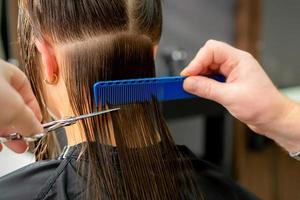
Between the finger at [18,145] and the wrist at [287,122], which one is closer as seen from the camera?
the finger at [18,145]

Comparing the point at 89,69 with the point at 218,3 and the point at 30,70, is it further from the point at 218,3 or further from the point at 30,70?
the point at 218,3

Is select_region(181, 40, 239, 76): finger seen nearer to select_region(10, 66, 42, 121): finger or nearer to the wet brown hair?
the wet brown hair

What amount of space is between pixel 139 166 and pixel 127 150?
0.13ft

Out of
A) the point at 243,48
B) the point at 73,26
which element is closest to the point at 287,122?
the point at 73,26

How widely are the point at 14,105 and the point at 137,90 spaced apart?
34 centimetres

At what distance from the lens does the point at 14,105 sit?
1.82ft

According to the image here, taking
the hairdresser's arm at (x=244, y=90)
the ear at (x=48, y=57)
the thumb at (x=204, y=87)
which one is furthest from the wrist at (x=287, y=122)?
the ear at (x=48, y=57)

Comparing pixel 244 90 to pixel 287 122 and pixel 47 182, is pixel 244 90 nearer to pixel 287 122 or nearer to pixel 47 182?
pixel 287 122

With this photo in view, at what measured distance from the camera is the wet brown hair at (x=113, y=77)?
0.85m

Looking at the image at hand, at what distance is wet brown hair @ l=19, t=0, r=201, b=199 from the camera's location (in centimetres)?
85

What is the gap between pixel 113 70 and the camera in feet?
2.82

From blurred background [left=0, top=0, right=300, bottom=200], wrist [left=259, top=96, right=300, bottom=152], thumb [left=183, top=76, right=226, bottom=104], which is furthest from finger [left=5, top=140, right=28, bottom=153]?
blurred background [left=0, top=0, right=300, bottom=200]

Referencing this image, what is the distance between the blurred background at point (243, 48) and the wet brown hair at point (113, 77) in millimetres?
1285

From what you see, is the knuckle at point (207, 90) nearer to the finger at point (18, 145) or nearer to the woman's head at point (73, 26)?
the woman's head at point (73, 26)
